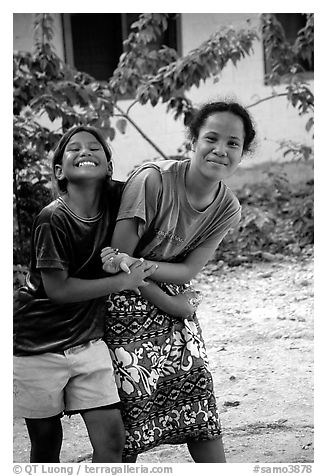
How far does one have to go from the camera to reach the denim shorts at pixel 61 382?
198 centimetres

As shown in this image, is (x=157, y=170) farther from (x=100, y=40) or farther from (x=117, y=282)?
(x=100, y=40)

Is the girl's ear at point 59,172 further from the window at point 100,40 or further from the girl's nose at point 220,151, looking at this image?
the window at point 100,40

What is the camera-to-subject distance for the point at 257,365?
367 cm

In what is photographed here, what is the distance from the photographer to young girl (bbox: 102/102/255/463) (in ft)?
6.81

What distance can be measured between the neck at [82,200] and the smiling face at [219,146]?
320mm

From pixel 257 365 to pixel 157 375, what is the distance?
64.3 inches

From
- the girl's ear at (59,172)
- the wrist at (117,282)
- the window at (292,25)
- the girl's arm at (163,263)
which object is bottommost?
the wrist at (117,282)

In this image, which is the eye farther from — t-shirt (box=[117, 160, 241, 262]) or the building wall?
the building wall

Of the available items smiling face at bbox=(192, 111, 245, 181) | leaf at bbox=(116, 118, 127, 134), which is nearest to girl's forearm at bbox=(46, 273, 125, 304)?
smiling face at bbox=(192, 111, 245, 181)

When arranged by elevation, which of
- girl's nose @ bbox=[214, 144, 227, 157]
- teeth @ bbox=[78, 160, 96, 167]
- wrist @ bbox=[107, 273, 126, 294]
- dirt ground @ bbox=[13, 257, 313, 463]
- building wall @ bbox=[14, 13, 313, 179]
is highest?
building wall @ bbox=[14, 13, 313, 179]

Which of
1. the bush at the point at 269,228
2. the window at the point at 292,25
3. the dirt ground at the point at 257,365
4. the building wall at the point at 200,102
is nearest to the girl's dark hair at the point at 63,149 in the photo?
the dirt ground at the point at 257,365

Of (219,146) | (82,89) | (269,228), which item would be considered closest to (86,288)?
(219,146)

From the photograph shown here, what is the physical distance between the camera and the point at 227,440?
9.33 ft
